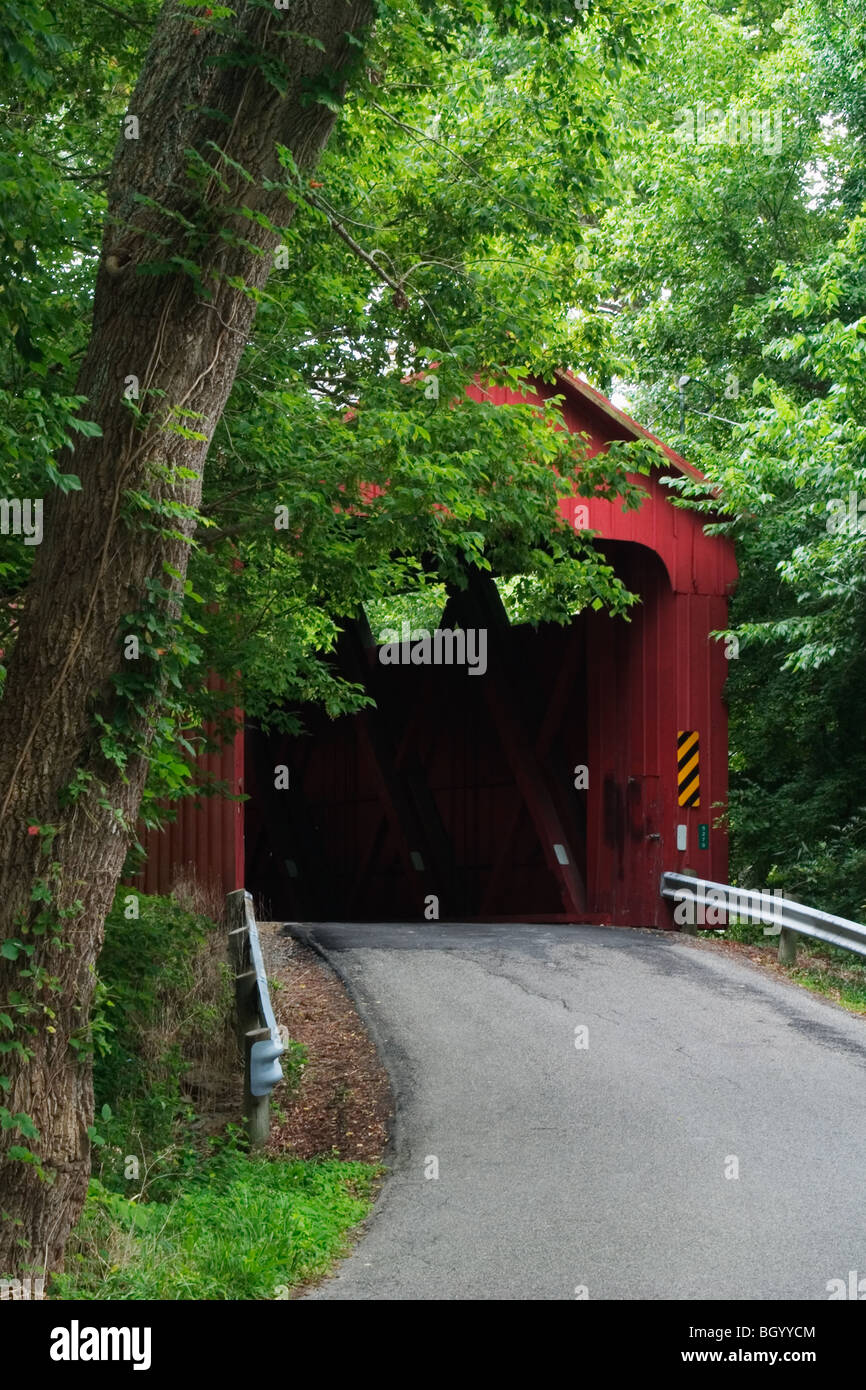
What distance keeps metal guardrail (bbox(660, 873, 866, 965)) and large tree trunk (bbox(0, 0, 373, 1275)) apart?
7164 millimetres

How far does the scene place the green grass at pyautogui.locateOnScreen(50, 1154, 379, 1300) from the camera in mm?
5137

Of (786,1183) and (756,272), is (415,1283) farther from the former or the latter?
(756,272)

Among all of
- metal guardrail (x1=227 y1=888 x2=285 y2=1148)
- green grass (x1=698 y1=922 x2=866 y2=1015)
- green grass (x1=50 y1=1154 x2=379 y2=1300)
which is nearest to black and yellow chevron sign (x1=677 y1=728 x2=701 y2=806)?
green grass (x1=698 y1=922 x2=866 y2=1015)

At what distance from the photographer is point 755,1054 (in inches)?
357

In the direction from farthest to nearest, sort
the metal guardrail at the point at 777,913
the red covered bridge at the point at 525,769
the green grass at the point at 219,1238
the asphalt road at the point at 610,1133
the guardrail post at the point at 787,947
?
the red covered bridge at the point at 525,769
the guardrail post at the point at 787,947
the metal guardrail at the point at 777,913
the asphalt road at the point at 610,1133
the green grass at the point at 219,1238

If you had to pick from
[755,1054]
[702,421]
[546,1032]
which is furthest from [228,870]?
[702,421]

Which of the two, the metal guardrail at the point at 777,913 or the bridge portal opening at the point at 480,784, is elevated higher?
the bridge portal opening at the point at 480,784

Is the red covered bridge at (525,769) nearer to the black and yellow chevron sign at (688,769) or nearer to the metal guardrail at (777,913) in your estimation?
the black and yellow chevron sign at (688,769)

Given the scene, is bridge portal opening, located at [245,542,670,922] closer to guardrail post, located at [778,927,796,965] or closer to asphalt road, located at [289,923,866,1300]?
guardrail post, located at [778,927,796,965]

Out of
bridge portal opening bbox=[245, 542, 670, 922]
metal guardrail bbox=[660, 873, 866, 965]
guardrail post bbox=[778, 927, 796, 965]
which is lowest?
guardrail post bbox=[778, 927, 796, 965]

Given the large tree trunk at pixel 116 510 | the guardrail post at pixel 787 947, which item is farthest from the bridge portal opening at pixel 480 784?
the large tree trunk at pixel 116 510

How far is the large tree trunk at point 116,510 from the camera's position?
5301 millimetres

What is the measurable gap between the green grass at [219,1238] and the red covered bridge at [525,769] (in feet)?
21.2

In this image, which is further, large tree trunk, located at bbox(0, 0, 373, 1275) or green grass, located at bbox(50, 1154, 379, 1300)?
large tree trunk, located at bbox(0, 0, 373, 1275)
